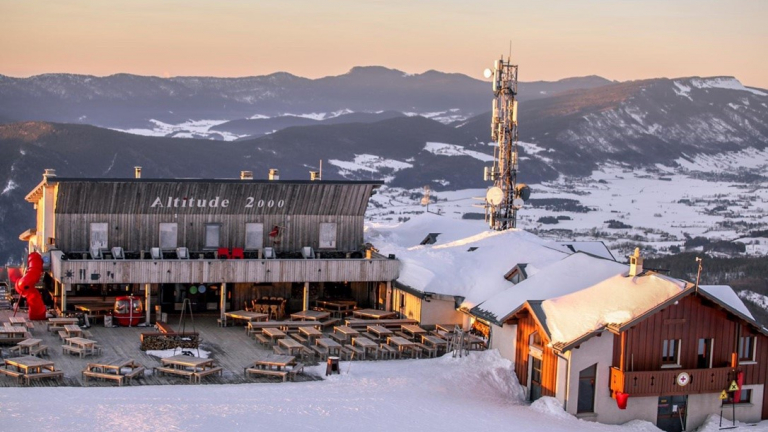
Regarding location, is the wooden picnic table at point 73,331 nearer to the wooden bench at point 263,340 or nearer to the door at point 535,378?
the wooden bench at point 263,340

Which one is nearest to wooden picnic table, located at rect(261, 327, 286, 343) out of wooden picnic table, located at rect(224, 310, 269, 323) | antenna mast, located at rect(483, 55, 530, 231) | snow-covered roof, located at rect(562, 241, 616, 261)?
wooden picnic table, located at rect(224, 310, 269, 323)

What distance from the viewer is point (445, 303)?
35.2 meters

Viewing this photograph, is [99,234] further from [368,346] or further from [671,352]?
[671,352]

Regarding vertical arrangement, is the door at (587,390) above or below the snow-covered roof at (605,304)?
below

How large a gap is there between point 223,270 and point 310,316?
347 cm

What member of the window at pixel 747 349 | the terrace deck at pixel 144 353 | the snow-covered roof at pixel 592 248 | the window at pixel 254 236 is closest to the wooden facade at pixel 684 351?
the window at pixel 747 349

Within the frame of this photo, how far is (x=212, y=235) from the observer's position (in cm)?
3866

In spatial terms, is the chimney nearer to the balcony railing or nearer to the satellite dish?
the balcony railing

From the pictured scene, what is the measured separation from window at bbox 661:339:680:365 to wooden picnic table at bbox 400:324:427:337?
8.43m

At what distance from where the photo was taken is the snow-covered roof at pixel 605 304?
26312mm

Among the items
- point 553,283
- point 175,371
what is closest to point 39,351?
point 175,371

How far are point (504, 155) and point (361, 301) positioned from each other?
17.7m

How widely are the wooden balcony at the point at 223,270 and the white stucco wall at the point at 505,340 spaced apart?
7.78 meters

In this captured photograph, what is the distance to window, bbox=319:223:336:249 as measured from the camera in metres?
40.2
